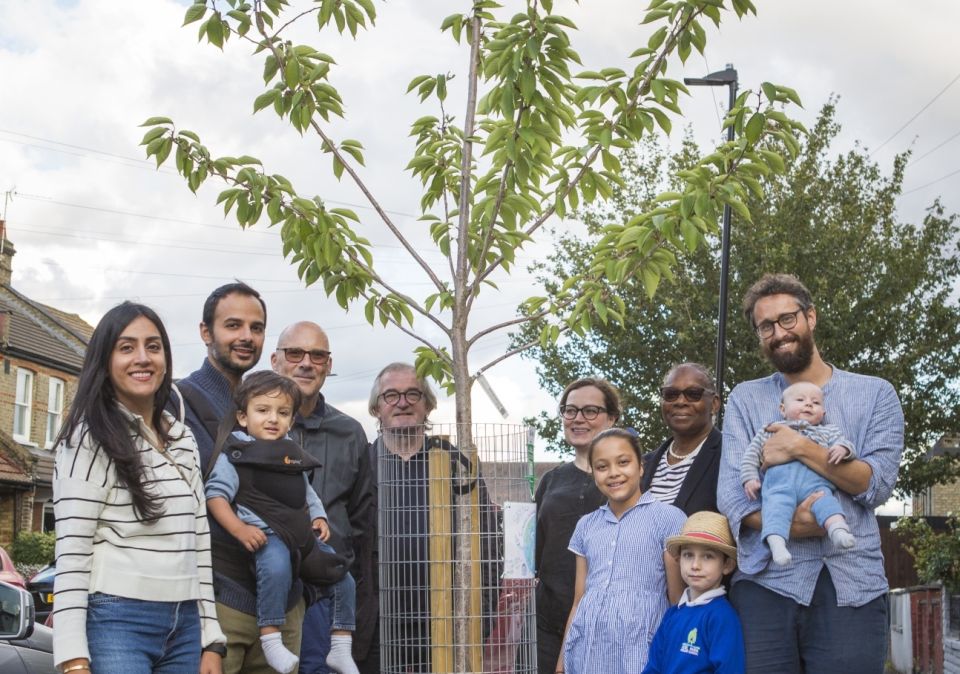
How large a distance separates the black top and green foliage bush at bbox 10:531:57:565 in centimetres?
2749

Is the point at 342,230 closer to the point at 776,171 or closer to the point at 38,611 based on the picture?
the point at 776,171

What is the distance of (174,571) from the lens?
3941 mm

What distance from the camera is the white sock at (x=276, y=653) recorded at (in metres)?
4.46

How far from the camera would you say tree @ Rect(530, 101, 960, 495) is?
22.2m

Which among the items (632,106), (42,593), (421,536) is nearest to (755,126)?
(632,106)

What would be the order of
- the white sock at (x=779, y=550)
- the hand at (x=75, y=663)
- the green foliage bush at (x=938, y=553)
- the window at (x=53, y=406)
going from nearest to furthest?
the hand at (x=75, y=663), the white sock at (x=779, y=550), the green foliage bush at (x=938, y=553), the window at (x=53, y=406)

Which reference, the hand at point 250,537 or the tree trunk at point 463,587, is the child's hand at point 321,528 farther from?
the tree trunk at point 463,587

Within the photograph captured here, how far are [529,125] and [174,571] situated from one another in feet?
7.74

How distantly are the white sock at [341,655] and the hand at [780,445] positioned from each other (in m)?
2.08

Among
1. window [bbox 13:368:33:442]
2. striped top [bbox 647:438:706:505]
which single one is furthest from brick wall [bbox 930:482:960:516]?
striped top [bbox 647:438:706:505]

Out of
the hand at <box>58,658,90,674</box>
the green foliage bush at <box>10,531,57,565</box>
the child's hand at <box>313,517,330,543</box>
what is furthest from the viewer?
the green foliage bush at <box>10,531,57,565</box>

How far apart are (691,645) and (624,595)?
53cm

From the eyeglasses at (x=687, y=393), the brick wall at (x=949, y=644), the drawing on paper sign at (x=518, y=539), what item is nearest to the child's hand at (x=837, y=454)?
the eyeglasses at (x=687, y=393)

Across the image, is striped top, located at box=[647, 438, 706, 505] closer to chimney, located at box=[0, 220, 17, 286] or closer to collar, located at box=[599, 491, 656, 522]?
collar, located at box=[599, 491, 656, 522]
